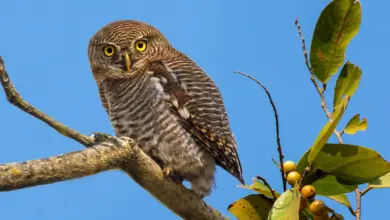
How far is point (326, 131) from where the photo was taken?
2.22 metres

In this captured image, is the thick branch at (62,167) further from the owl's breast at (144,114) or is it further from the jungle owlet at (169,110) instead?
the owl's breast at (144,114)

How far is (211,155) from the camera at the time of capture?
4051 mm

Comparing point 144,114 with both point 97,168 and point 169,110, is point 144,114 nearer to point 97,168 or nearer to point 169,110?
point 169,110

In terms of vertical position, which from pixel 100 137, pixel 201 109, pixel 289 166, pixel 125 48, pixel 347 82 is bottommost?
pixel 289 166

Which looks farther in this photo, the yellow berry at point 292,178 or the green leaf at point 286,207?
the yellow berry at point 292,178

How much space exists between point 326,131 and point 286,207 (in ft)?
0.96

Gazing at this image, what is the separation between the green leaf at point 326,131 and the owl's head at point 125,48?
224 centimetres

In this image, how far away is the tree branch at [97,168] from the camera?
2.27 meters

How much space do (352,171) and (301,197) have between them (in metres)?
0.21

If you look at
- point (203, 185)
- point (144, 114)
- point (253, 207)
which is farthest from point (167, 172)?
point (253, 207)

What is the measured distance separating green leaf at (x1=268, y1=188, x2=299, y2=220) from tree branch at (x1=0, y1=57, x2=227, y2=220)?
0.78 metres

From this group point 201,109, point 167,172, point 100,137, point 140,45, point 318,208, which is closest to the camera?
point 318,208

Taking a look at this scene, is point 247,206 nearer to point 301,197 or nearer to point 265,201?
point 265,201

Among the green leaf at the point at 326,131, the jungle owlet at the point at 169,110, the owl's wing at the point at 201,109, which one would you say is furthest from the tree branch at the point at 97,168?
the green leaf at the point at 326,131
